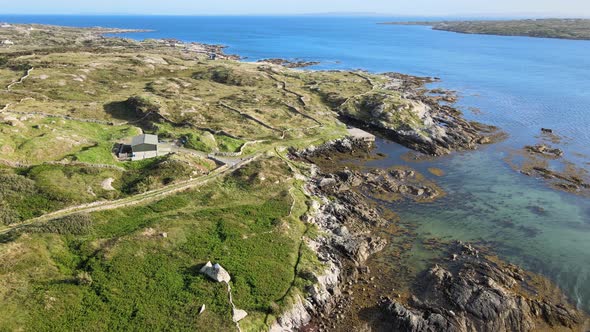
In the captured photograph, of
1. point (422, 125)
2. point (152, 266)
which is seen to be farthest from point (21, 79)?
point (422, 125)

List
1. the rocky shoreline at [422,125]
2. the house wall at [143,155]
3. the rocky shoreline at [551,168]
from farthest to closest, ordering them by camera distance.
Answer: the rocky shoreline at [422,125] < the rocky shoreline at [551,168] < the house wall at [143,155]

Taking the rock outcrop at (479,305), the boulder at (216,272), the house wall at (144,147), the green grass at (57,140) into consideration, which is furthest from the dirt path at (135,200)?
the rock outcrop at (479,305)

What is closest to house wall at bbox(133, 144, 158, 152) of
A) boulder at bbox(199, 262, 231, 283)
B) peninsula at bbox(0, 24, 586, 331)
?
peninsula at bbox(0, 24, 586, 331)

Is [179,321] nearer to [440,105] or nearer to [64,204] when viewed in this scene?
[64,204]

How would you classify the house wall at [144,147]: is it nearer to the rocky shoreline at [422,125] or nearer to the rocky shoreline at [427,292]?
the rocky shoreline at [427,292]

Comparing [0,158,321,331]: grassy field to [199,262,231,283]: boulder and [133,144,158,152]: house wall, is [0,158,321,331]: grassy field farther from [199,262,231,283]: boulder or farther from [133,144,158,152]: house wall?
[133,144,158,152]: house wall

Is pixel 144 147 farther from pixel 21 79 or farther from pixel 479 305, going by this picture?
pixel 21 79
